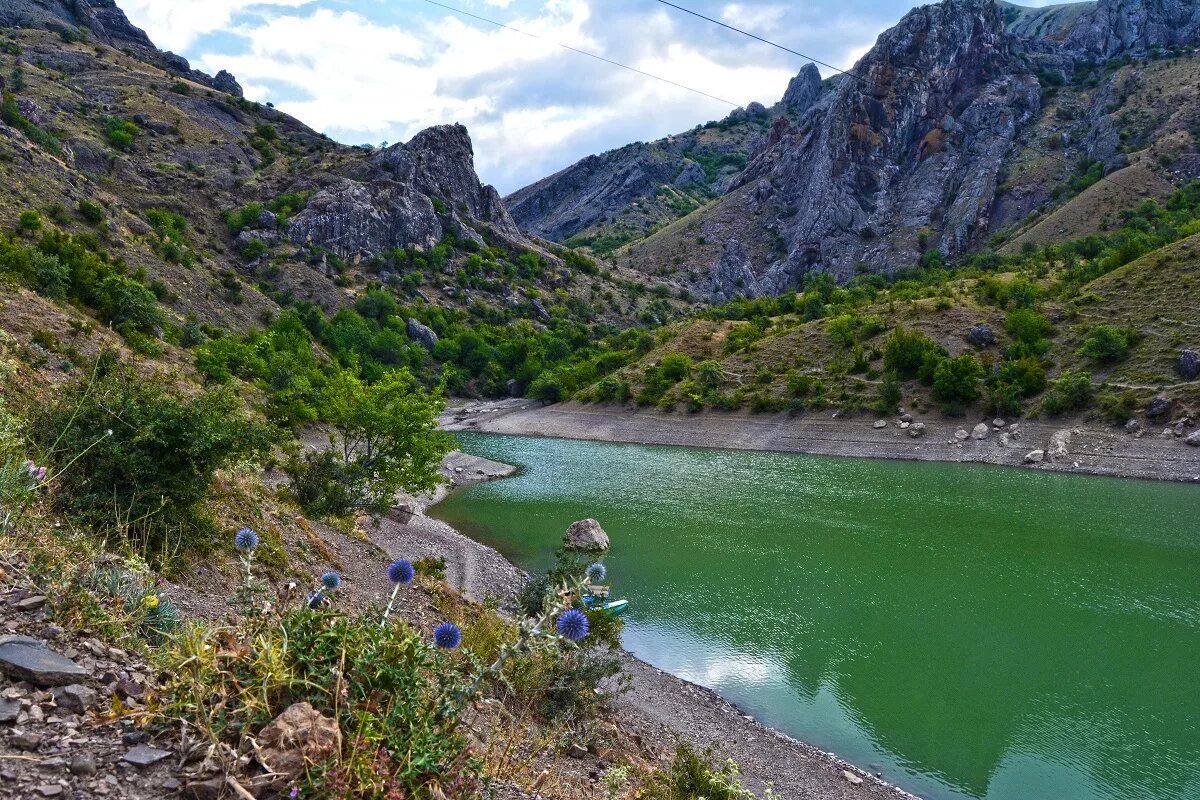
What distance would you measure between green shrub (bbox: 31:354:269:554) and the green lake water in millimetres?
11223

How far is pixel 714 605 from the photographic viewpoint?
20.7m

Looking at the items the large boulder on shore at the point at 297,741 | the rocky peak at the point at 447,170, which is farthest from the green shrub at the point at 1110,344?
the rocky peak at the point at 447,170

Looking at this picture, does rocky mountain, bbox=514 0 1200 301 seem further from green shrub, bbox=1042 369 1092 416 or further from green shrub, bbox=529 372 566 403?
green shrub, bbox=1042 369 1092 416

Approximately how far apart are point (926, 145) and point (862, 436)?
105446 mm

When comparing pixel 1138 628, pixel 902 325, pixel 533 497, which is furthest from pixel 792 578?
pixel 902 325

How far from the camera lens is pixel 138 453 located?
8.72 metres

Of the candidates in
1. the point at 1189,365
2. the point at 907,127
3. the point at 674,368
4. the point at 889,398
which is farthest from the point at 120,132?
the point at 907,127

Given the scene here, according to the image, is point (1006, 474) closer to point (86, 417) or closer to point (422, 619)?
point (422, 619)

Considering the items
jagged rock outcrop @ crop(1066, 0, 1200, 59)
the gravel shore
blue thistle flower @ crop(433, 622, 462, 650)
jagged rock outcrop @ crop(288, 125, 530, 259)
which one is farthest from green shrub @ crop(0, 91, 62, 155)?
jagged rock outcrop @ crop(1066, 0, 1200, 59)

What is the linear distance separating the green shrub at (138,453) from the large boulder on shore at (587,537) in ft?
54.2

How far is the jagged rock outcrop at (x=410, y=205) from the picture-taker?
9319 cm

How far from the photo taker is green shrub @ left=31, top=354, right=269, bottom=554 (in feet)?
26.7

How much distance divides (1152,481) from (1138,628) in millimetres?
23940

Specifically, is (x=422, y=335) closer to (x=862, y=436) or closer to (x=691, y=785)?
(x=862, y=436)
